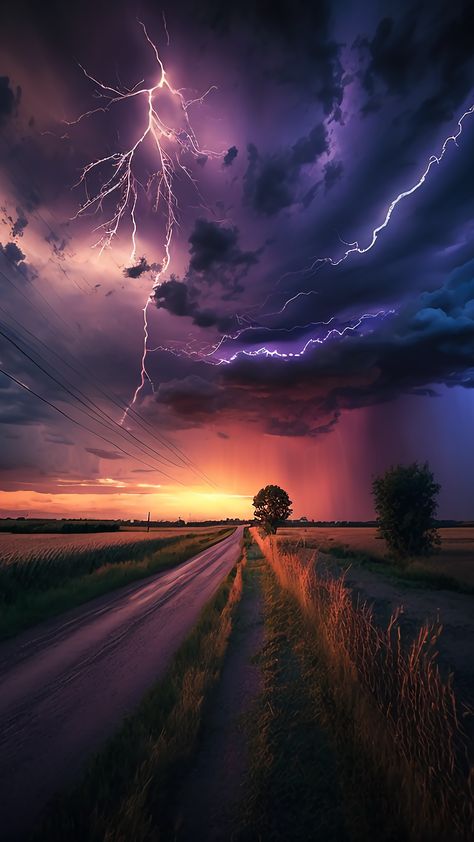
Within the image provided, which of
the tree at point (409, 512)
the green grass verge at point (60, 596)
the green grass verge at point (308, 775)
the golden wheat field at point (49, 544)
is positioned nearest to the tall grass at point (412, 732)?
the green grass verge at point (308, 775)

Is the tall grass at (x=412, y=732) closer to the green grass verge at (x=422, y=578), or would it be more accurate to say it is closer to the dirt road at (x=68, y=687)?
the dirt road at (x=68, y=687)

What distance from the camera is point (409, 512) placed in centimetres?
2898

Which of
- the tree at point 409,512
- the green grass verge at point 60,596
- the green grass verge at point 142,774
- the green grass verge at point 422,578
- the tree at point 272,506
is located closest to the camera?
the green grass verge at point 142,774

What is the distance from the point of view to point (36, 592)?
1477cm

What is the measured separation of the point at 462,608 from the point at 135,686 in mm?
13601

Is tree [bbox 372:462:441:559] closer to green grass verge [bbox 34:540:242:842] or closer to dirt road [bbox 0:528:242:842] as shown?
dirt road [bbox 0:528:242:842]

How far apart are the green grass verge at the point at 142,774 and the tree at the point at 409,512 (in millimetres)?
26620

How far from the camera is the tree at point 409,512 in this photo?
2878 centimetres

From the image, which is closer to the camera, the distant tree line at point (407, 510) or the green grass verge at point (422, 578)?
the green grass verge at point (422, 578)

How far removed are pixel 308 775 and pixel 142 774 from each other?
190 cm

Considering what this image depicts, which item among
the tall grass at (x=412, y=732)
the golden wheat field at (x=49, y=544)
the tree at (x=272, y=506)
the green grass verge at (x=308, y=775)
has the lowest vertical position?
the green grass verge at (x=308, y=775)

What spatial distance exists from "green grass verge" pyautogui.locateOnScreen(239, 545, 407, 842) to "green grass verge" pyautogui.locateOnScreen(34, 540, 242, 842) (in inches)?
33.5

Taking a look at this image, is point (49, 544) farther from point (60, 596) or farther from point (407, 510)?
point (407, 510)

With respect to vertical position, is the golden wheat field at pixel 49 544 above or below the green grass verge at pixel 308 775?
above
